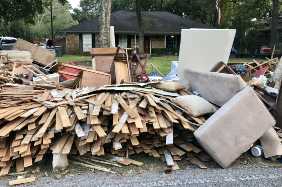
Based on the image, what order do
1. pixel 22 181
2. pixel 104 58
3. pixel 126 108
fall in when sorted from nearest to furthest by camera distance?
pixel 22 181
pixel 126 108
pixel 104 58

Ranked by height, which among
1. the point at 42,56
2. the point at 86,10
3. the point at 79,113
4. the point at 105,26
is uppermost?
the point at 86,10

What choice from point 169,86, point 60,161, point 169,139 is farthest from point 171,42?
point 60,161

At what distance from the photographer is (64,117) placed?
273 inches

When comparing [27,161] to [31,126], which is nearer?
[27,161]

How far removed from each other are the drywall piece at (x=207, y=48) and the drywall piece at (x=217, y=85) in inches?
40.5

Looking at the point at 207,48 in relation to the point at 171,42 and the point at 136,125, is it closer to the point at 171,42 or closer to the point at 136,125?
the point at 136,125

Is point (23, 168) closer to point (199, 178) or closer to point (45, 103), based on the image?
point (45, 103)

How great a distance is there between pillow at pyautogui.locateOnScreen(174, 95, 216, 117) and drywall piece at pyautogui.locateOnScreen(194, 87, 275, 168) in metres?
0.55

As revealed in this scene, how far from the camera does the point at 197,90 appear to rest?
28.5 ft

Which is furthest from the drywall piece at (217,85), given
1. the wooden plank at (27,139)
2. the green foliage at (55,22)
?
the green foliage at (55,22)

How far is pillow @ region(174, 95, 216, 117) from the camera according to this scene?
754 cm

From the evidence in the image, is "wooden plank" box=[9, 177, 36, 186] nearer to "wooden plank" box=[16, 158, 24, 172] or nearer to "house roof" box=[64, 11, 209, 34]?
"wooden plank" box=[16, 158, 24, 172]

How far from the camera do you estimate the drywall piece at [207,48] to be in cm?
981

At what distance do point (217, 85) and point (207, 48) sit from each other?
2.19 m
